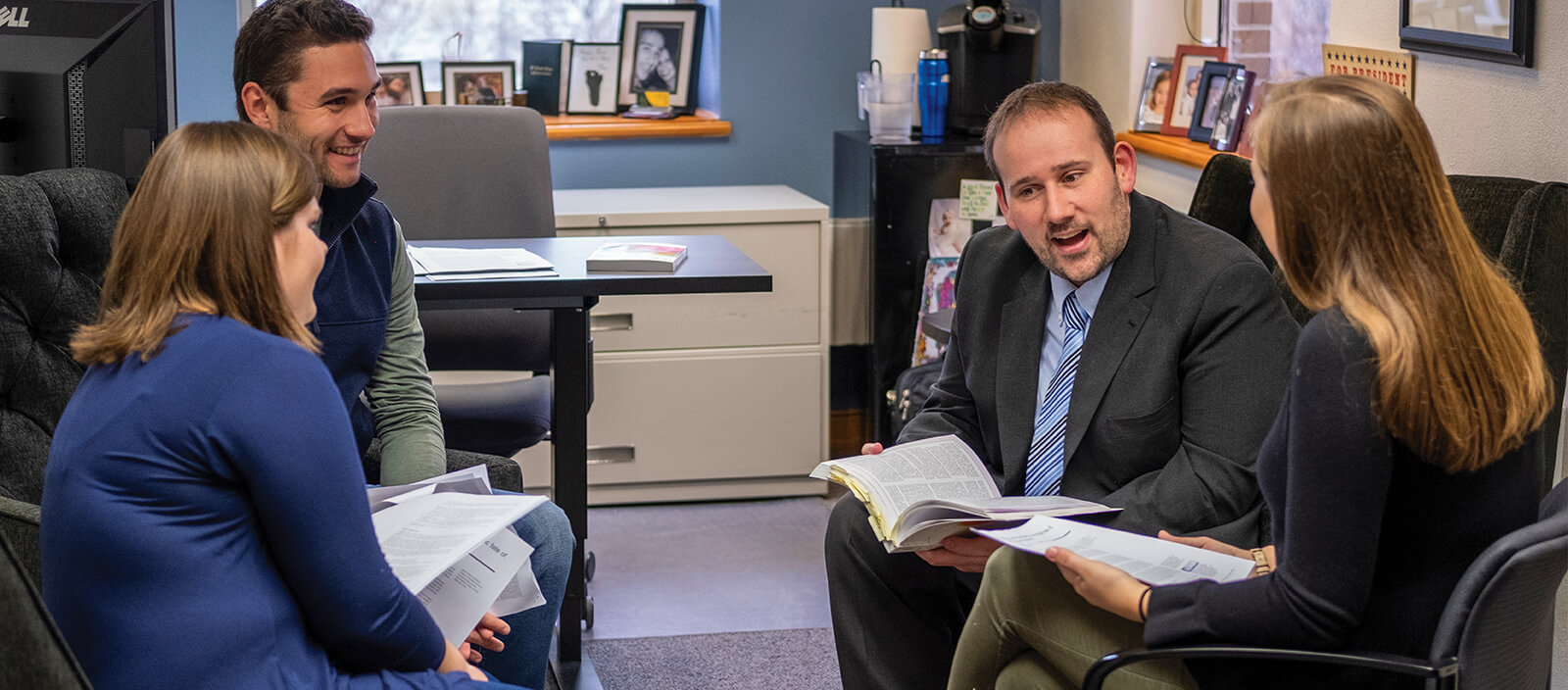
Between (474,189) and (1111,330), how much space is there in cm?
168

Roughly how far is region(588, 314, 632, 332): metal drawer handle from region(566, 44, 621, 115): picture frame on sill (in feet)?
2.79

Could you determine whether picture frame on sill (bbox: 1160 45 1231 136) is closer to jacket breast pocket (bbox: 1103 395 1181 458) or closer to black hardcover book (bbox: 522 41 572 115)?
jacket breast pocket (bbox: 1103 395 1181 458)

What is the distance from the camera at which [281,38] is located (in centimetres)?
193

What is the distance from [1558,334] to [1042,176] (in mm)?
657

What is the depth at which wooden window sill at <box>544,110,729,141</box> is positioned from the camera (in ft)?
12.8

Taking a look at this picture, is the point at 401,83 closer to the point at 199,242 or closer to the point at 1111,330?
the point at 1111,330

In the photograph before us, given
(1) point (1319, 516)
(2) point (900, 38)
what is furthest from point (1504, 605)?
(2) point (900, 38)

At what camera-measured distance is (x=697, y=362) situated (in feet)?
11.6

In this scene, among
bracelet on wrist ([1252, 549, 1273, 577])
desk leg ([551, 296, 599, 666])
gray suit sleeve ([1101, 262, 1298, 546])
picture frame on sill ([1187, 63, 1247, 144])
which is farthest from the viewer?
picture frame on sill ([1187, 63, 1247, 144])

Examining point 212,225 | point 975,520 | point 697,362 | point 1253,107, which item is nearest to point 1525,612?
point 975,520

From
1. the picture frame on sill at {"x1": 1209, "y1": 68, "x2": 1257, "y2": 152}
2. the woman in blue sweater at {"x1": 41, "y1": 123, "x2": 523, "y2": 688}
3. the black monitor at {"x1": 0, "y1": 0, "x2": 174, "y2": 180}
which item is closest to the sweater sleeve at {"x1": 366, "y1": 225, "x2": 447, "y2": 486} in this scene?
the black monitor at {"x1": 0, "y1": 0, "x2": 174, "y2": 180}

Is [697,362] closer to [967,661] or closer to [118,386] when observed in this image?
[967,661]

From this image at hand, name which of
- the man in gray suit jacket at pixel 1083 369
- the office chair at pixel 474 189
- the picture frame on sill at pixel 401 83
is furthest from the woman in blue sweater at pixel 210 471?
the picture frame on sill at pixel 401 83

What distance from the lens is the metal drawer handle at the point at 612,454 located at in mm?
3549
